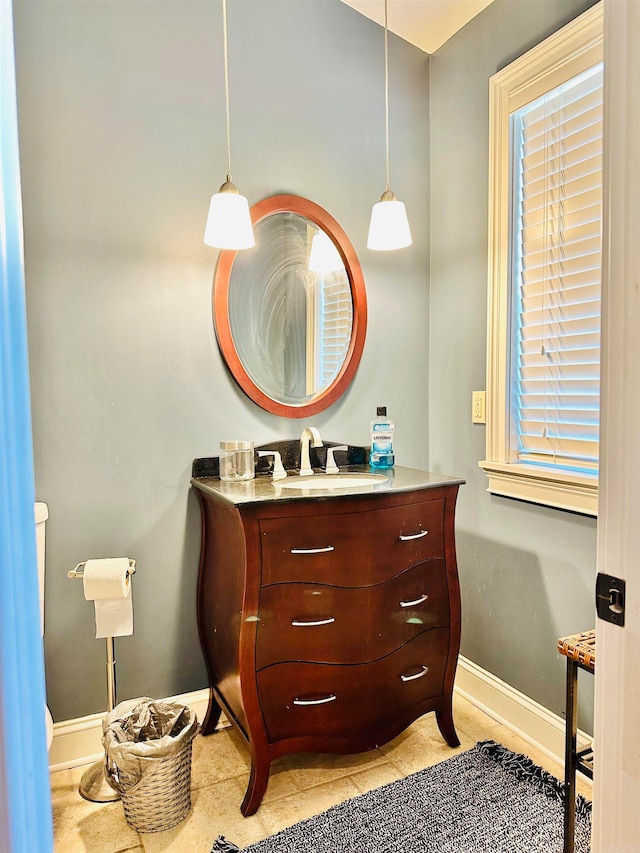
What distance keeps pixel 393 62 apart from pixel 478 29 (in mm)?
361

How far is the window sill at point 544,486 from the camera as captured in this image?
71.7 inches

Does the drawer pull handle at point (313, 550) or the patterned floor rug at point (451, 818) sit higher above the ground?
the drawer pull handle at point (313, 550)

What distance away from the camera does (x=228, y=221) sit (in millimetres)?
1883

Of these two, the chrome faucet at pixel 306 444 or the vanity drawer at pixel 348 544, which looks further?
the chrome faucet at pixel 306 444

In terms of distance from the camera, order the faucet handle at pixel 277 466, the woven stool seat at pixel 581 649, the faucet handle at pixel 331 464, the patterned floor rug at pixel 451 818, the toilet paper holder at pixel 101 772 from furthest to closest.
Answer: the faucet handle at pixel 331 464 → the faucet handle at pixel 277 466 → the toilet paper holder at pixel 101 772 → the patterned floor rug at pixel 451 818 → the woven stool seat at pixel 581 649

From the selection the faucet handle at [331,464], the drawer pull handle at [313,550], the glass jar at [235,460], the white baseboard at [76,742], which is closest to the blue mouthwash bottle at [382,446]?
the faucet handle at [331,464]

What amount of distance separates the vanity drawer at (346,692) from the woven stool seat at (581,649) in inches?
22.7

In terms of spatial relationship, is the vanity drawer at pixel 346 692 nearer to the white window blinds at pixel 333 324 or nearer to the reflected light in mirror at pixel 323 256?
the white window blinds at pixel 333 324

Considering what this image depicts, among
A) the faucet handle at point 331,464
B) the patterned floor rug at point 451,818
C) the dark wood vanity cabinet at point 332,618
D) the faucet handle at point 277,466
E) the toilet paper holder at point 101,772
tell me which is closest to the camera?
the patterned floor rug at point 451,818

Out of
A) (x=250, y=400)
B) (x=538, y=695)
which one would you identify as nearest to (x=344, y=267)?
(x=250, y=400)

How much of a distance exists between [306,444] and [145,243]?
0.92 m

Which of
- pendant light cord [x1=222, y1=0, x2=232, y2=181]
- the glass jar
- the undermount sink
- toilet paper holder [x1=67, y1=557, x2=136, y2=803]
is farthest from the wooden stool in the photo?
pendant light cord [x1=222, y1=0, x2=232, y2=181]

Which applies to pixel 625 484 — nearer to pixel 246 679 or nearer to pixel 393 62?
pixel 246 679

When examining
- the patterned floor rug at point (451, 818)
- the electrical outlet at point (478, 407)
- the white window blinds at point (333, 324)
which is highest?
the white window blinds at point (333, 324)
